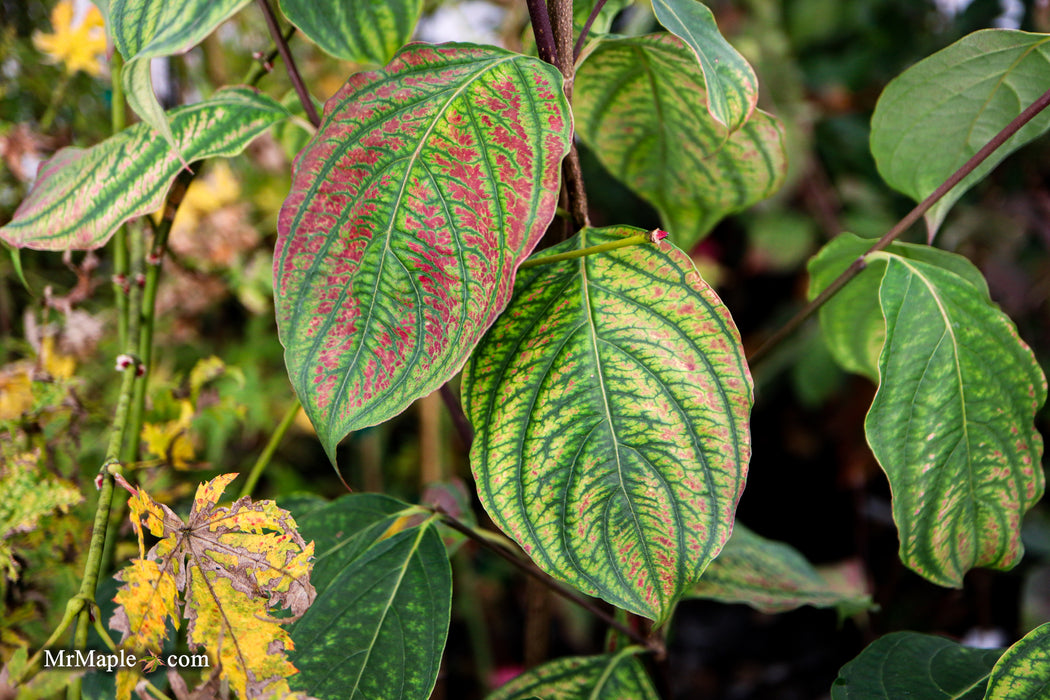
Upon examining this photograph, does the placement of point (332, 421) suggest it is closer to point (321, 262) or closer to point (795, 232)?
point (321, 262)

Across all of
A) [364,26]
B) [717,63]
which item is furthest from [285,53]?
[717,63]

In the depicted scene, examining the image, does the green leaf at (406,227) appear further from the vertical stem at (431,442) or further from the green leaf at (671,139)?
the vertical stem at (431,442)

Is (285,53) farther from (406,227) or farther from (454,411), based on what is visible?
(454,411)

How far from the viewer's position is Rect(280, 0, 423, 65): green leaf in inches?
18.5

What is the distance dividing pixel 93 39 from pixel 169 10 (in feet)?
1.56

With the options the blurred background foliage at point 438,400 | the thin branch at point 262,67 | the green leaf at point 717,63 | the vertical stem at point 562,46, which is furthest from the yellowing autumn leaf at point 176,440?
the green leaf at point 717,63

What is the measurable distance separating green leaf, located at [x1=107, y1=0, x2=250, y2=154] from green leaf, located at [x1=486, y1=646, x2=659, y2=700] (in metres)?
0.51

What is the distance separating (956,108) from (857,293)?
188 millimetres

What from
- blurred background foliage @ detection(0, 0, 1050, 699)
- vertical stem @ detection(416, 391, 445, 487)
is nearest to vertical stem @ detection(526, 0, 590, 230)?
blurred background foliage @ detection(0, 0, 1050, 699)

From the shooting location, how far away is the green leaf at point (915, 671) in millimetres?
465

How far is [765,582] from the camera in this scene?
25.3 inches

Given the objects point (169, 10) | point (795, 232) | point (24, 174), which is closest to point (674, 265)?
point (169, 10)

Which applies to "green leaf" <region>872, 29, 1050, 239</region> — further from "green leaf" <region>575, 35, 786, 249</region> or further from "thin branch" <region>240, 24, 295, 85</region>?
"thin branch" <region>240, 24, 295, 85</region>

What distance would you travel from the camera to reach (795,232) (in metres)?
1.43
